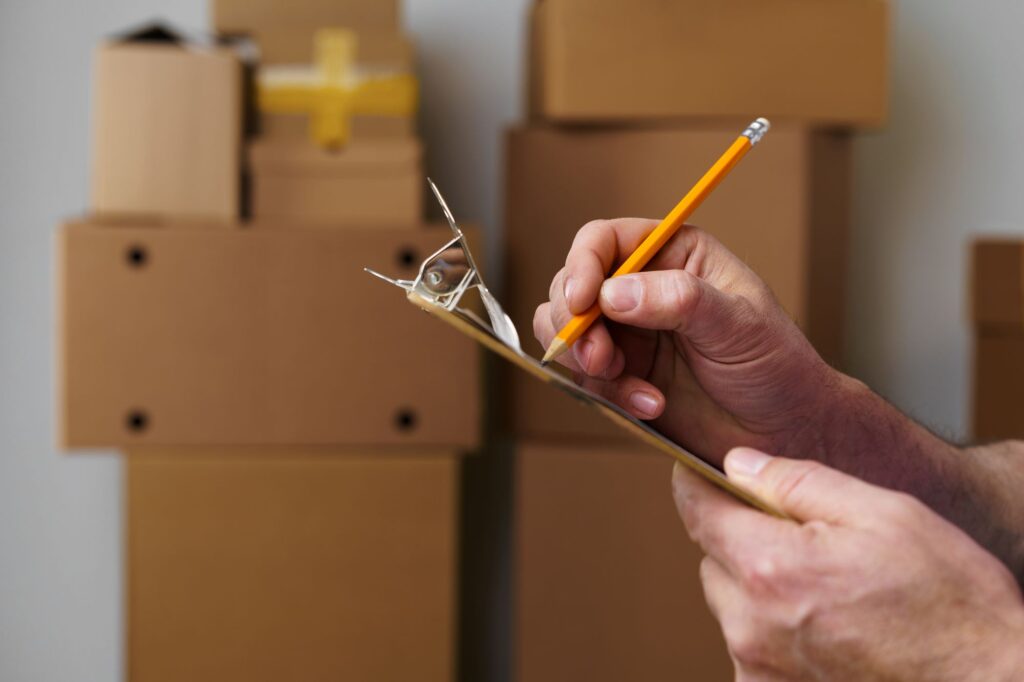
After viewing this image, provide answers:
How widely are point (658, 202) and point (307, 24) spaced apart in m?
0.49

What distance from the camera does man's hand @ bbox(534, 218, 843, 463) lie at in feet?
2.14

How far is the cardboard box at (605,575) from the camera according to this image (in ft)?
4.49

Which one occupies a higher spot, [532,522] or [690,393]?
[690,393]

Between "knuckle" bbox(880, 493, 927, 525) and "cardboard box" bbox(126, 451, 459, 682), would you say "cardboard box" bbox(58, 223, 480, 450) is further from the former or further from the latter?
"knuckle" bbox(880, 493, 927, 525)

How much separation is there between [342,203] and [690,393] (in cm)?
68

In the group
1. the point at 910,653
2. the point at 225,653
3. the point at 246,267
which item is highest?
the point at 246,267

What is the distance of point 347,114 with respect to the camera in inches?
53.5

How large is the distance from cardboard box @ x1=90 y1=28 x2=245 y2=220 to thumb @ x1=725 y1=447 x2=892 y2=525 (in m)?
0.88

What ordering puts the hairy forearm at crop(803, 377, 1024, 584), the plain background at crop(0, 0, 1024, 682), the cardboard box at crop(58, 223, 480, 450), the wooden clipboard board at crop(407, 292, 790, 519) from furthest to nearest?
the plain background at crop(0, 0, 1024, 682) < the cardboard box at crop(58, 223, 480, 450) < the hairy forearm at crop(803, 377, 1024, 584) < the wooden clipboard board at crop(407, 292, 790, 519)

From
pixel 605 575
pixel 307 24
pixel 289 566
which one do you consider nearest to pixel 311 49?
pixel 307 24

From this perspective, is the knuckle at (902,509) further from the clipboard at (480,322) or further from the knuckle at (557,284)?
the knuckle at (557,284)

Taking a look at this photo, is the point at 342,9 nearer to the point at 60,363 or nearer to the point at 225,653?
the point at 60,363

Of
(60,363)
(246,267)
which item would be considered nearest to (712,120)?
(246,267)

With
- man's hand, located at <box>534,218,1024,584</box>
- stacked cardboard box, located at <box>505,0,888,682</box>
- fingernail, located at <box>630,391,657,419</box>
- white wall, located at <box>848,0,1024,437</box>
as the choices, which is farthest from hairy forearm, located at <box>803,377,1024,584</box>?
white wall, located at <box>848,0,1024,437</box>
